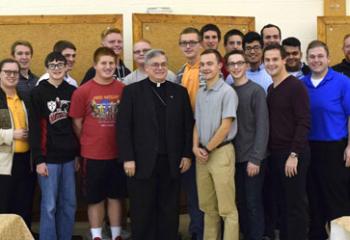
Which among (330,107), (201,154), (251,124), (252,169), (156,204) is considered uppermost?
(330,107)

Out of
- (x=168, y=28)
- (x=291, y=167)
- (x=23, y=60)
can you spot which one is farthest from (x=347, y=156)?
(x=23, y=60)

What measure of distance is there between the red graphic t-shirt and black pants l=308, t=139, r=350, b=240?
5.47ft

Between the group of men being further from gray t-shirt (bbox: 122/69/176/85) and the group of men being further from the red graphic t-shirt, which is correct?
gray t-shirt (bbox: 122/69/176/85)

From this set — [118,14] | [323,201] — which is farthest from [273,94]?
[118,14]

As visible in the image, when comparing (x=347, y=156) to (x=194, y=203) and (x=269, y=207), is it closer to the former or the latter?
(x=269, y=207)

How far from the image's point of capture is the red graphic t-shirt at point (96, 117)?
393 cm

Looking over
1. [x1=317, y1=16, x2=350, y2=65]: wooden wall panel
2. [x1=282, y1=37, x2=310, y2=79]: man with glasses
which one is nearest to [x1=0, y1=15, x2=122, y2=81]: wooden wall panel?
[x1=282, y1=37, x2=310, y2=79]: man with glasses

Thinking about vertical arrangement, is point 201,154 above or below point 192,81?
below

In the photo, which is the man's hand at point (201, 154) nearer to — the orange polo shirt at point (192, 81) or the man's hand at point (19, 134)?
the orange polo shirt at point (192, 81)

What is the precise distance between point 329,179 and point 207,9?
2686 mm

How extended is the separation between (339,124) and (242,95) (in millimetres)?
841

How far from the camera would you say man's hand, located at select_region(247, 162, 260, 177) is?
388cm

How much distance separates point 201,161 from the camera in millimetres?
3912

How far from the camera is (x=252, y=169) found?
3887 millimetres
